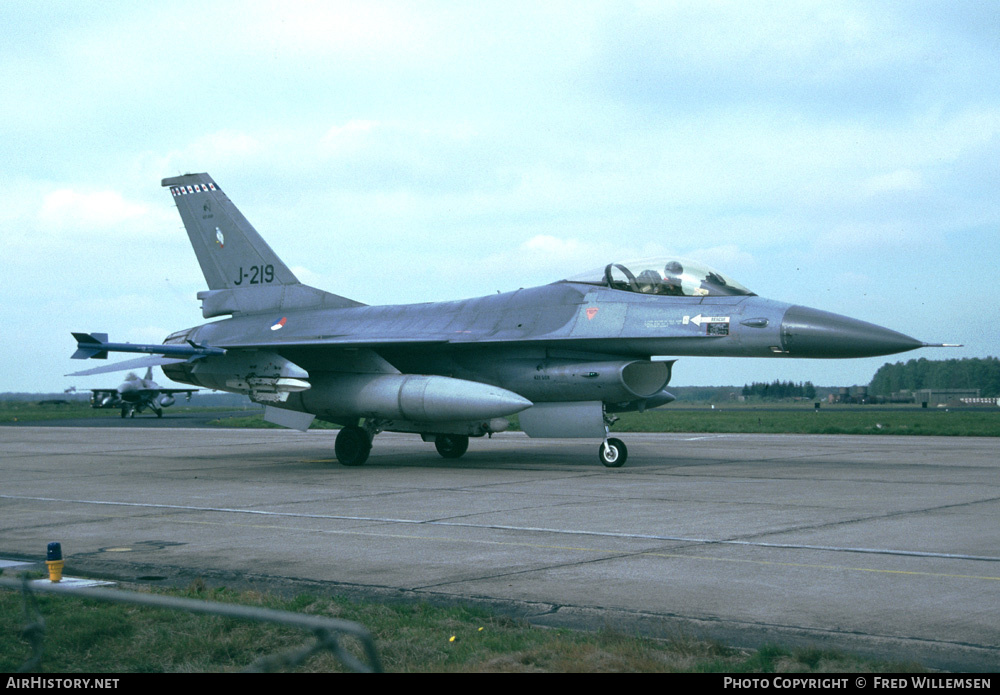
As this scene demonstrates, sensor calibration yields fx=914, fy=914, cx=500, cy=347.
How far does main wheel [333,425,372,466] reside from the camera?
58.1 feet

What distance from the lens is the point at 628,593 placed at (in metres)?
6.41

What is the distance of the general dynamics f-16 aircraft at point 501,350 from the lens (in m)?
14.3

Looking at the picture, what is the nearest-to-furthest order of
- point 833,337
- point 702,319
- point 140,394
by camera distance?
point 833,337 < point 702,319 < point 140,394

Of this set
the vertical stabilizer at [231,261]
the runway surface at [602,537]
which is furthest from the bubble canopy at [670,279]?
the vertical stabilizer at [231,261]

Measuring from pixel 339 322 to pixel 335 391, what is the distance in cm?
213

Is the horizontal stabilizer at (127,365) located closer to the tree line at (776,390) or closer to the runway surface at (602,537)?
the runway surface at (602,537)

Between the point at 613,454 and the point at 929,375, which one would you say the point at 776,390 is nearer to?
the point at 929,375

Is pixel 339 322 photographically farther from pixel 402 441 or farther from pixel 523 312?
pixel 402 441

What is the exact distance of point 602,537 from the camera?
8.81 metres

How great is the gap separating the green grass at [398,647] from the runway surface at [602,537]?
45 cm

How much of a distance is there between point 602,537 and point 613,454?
704 cm

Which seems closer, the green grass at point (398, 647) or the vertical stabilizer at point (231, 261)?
the green grass at point (398, 647)

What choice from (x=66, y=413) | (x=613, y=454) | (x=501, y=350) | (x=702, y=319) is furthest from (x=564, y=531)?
(x=66, y=413)

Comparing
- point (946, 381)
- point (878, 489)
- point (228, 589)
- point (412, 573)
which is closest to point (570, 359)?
point (878, 489)
